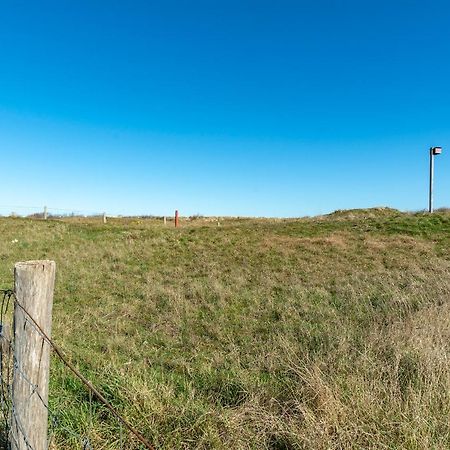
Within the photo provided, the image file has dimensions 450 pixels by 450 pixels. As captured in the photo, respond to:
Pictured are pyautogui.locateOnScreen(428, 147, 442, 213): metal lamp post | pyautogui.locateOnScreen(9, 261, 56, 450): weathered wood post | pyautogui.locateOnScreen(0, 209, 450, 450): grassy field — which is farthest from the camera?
pyautogui.locateOnScreen(428, 147, 442, 213): metal lamp post

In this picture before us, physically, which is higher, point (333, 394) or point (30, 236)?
point (30, 236)

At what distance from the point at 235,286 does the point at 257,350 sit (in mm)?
4068

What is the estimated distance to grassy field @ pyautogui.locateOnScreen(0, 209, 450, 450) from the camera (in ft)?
11.2

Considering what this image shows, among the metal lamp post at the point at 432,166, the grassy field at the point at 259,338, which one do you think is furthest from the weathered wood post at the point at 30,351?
the metal lamp post at the point at 432,166

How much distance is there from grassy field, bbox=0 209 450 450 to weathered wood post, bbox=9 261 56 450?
89cm

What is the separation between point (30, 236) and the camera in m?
18.9

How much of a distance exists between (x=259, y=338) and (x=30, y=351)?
481cm

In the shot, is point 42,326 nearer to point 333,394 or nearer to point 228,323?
point 333,394

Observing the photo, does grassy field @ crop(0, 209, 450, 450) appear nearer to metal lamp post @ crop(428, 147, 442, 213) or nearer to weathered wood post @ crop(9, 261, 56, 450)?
weathered wood post @ crop(9, 261, 56, 450)


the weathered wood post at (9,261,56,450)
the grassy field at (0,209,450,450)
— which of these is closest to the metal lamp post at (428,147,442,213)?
the grassy field at (0,209,450,450)

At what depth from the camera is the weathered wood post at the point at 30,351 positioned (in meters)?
2.49

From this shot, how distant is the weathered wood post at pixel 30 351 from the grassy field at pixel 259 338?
891 mm

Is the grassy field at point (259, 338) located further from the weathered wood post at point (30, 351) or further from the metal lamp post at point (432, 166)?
the metal lamp post at point (432, 166)

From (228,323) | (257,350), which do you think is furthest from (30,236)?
(257,350)
